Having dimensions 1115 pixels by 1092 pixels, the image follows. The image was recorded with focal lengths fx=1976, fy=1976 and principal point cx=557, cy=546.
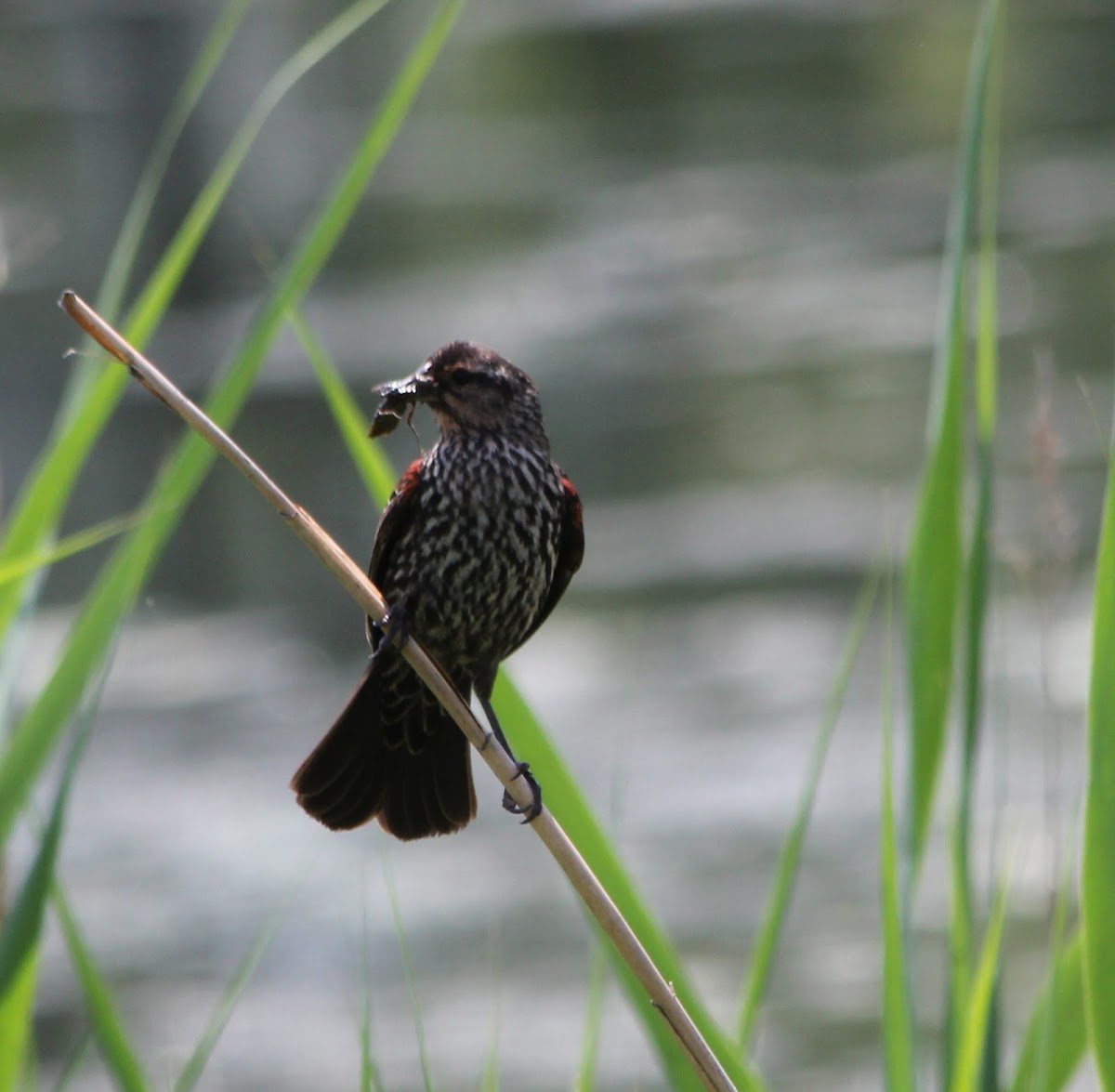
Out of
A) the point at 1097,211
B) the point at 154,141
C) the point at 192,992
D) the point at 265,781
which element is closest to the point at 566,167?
the point at 154,141

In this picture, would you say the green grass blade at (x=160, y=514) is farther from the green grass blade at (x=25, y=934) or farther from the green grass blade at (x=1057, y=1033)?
the green grass blade at (x=1057, y=1033)

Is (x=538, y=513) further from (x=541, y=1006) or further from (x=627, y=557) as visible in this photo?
(x=627, y=557)

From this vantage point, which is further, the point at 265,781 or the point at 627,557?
the point at 627,557

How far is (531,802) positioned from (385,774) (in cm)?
33

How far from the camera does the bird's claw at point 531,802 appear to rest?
1935mm

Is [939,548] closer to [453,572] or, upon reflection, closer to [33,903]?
[453,572]

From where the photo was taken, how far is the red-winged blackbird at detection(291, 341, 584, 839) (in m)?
2.24

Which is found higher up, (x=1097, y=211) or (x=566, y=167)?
(x=566, y=167)

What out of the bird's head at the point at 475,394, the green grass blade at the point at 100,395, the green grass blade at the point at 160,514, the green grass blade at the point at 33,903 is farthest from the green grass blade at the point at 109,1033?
the bird's head at the point at 475,394

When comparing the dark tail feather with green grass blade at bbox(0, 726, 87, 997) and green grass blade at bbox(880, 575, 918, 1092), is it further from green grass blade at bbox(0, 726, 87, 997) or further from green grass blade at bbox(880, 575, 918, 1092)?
green grass blade at bbox(880, 575, 918, 1092)

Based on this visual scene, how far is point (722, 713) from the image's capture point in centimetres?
718

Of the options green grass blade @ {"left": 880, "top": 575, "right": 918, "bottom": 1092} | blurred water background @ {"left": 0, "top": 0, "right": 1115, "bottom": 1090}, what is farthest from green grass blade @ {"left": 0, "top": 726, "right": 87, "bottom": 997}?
green grass blade @ {"left": 880, "top": 575, "right": 918, "bottom": 1092}

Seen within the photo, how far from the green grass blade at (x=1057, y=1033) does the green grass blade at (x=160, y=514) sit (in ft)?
3.36

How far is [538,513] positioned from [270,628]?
6164 millimetres
